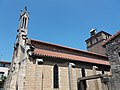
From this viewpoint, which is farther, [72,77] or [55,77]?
[72,77]

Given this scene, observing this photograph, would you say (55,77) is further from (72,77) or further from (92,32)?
(92,32)

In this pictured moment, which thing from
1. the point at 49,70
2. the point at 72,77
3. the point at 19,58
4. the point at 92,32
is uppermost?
the point at 92,32

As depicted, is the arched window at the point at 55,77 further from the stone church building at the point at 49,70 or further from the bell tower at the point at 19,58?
the bell tower at the point at 19,58

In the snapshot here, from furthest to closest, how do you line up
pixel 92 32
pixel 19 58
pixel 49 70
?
pixel 92 32, pixel 19 58, pixel 49 70

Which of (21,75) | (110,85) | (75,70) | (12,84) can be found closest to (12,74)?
(12,84)

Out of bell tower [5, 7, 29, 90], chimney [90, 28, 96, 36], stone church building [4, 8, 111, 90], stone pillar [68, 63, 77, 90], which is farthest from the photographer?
chimney [90, 28, 96, 36]

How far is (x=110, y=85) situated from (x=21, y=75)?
997cm

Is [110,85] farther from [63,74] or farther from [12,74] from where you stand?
[12,74]

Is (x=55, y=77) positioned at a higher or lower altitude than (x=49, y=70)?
lower

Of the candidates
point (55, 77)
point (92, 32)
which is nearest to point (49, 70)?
point (55, 77)

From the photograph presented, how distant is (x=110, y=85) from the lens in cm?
1319

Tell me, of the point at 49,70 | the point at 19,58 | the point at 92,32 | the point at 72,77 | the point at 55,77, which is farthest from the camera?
the point at 92,32

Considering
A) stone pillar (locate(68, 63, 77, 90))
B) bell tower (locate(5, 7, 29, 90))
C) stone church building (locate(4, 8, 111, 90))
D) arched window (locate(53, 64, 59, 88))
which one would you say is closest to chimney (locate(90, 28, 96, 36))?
stone church building (locate(4, 8, 111, 90))

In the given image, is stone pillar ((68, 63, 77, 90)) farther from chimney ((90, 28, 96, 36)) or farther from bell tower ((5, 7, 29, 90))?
chimney ((90, 28, 96, 36))
